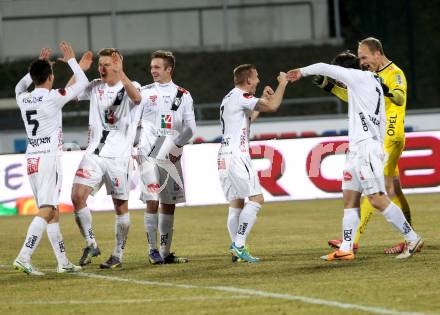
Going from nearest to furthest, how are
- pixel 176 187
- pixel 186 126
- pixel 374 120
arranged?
pixel 374 120 → pixel 176 187 → pixel 186 126

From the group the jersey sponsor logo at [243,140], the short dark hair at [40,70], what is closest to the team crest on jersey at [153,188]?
the jersey sponsor logo at [243,140]

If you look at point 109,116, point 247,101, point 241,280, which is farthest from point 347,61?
point 241,280

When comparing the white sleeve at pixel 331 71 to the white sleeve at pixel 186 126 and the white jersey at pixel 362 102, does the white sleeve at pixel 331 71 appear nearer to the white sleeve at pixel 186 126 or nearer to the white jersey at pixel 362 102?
the white jersey at pixel 362 102

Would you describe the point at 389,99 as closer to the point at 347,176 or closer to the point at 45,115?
the point at 347,176

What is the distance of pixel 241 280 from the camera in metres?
10.7

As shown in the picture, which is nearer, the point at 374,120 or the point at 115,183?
the point at 374,120

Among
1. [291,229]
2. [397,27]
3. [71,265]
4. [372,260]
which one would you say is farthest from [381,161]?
[397,27]

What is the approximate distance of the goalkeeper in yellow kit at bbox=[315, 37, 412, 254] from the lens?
12.7 metres

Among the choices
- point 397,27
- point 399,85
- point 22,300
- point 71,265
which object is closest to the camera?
point 22,300

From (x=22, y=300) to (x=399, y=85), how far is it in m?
5.00

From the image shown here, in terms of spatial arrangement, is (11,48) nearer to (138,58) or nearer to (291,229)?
(138,58)

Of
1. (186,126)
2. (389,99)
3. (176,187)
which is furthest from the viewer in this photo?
(389,99)

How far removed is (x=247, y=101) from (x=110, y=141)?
59.1 inches

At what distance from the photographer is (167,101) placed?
1270 centimetres
